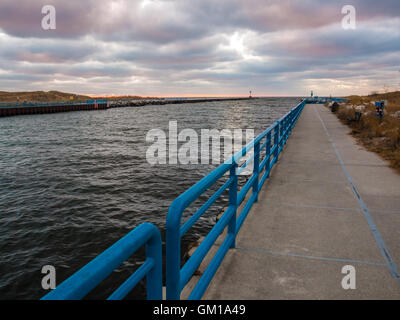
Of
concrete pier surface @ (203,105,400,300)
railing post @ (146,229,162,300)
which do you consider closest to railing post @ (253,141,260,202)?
concrete pier surface @ (203,105,400,300)

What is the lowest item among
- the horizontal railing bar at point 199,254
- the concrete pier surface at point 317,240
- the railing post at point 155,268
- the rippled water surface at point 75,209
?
the rippled water surface at point 75,209

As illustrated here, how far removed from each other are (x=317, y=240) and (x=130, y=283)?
11.1ft

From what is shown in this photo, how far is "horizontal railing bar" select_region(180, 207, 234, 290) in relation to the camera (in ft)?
8.09

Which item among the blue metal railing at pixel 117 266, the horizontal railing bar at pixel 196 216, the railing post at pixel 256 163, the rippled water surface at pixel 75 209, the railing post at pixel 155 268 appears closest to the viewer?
the blue metal railing at pixel 117 266

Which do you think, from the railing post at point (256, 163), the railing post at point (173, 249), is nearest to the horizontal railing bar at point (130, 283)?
the railing post at point (173, 249)

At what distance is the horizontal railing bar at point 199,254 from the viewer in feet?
8.09

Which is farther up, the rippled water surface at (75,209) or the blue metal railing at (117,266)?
the blue metal railing at (117,266)

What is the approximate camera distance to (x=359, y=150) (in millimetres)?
10664

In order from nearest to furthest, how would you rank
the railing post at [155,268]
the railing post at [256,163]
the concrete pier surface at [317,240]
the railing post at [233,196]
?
the railing post at [155,268]
the concrete pier surface at [317,240]
the railing post at [233,196]
the railing post at [256,163]

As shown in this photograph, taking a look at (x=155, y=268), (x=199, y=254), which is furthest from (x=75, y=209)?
(x=155, y=268)

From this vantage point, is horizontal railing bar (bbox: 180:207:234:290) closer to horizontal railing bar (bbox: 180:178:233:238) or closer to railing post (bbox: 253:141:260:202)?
horizontal railing bar (bbox: 180:178:233:238)

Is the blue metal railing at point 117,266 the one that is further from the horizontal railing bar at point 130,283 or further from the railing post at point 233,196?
the railing post at point 233,196

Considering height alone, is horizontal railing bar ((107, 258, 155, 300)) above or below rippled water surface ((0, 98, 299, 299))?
above
